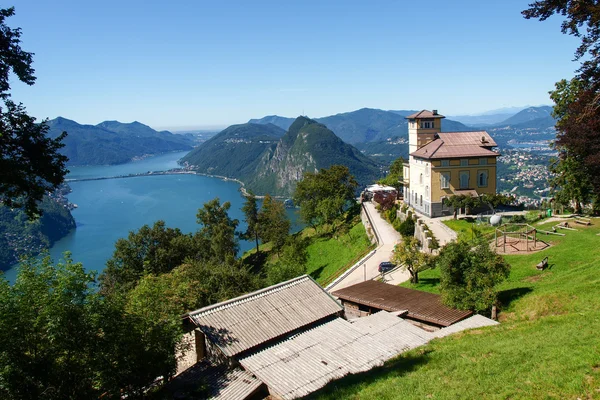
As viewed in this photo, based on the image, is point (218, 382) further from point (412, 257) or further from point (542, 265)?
point (542, 265)

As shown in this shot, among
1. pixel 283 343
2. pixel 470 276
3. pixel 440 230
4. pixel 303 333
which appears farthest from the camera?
pixel 440 230

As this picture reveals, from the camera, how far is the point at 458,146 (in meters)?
36.9

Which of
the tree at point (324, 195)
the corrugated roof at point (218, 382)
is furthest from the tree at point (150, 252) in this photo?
the corrugated roof at point (218, 382)

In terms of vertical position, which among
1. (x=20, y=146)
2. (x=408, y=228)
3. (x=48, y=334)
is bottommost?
(x=408, y=228)

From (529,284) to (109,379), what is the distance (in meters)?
15.2

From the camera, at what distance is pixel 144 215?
12094 cm

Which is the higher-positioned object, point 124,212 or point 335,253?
point 335,253

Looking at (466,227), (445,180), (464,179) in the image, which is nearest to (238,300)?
(466,227)

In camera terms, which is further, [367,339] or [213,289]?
[213,289]

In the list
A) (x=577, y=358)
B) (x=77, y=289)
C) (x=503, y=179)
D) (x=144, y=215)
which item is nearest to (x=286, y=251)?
(x=77, y=289)

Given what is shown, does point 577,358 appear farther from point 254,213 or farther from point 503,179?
point 503,179

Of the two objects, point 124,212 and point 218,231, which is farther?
point 124,212

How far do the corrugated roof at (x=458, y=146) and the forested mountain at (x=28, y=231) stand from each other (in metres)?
90.1

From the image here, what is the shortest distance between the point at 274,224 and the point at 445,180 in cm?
1966
